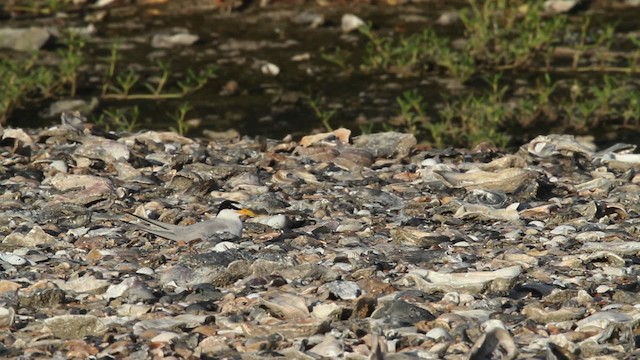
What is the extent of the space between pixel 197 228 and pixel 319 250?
42cm

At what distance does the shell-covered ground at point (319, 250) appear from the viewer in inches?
133

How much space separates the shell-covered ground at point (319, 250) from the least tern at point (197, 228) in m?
0.03

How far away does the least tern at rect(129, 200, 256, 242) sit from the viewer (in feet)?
13.9

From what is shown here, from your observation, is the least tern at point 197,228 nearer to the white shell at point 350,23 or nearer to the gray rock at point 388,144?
the gray rock at point 388,144

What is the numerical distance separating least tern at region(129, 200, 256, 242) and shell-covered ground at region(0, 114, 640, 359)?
3 centimetres

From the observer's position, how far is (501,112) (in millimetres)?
6812

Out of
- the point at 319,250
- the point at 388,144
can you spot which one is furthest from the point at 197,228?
the point at 388,144

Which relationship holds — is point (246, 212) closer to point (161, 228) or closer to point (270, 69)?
point (161, 228)

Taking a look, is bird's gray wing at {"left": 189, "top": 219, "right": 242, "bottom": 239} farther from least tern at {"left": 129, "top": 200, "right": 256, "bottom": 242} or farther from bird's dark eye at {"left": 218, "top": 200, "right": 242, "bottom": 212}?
bird's dark eye at {"left": 218, "top": 200, "right": 242, "bottom": 212}

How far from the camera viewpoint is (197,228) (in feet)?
14.1

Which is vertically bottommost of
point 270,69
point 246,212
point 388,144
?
point 270,69

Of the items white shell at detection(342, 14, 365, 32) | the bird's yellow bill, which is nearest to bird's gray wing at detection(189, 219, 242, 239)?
the bird's yellow bill

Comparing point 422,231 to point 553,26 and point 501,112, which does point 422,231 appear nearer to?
point 501,112

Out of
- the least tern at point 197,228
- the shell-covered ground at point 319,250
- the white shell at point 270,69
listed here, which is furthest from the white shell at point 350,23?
the least tern at point 197,228
